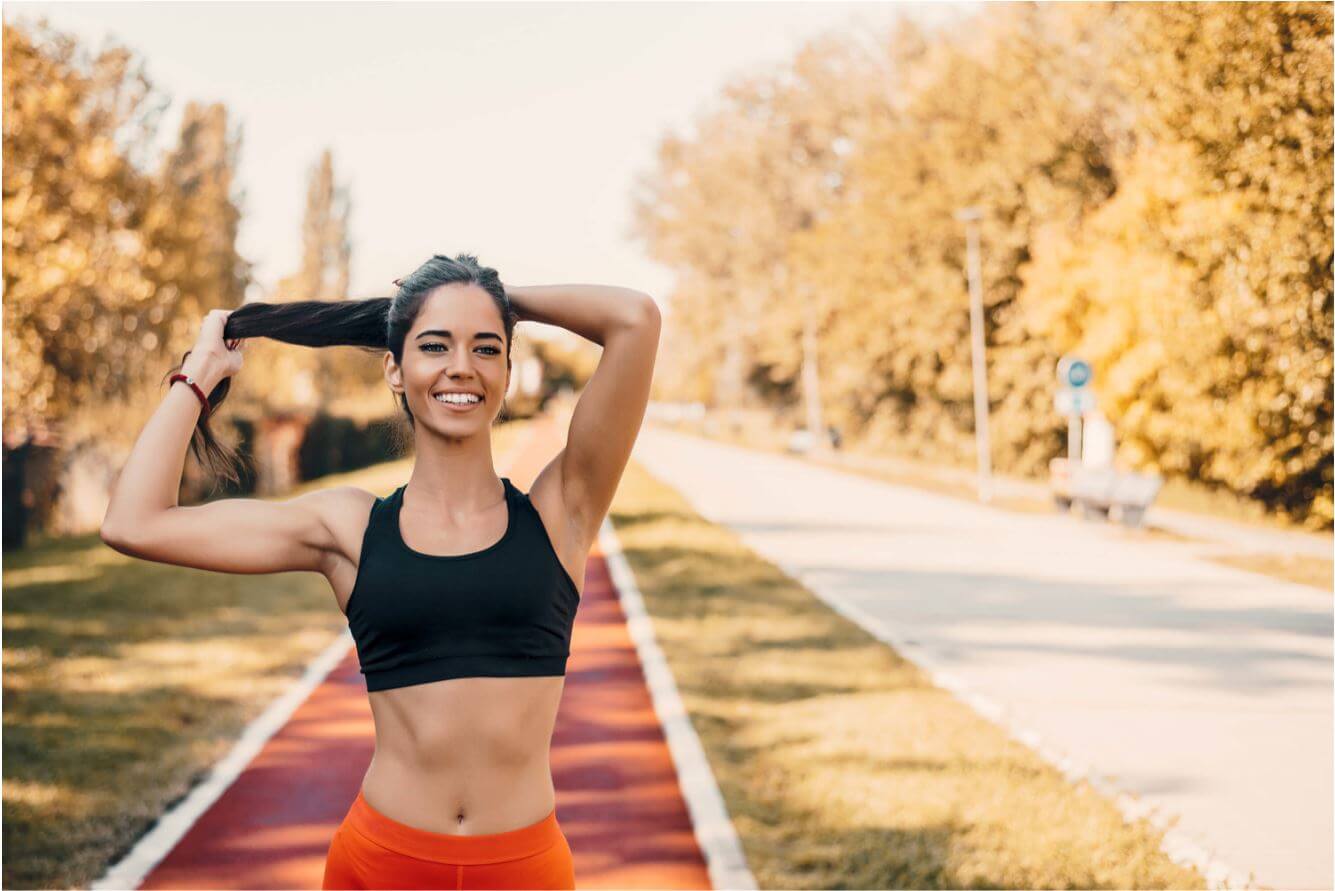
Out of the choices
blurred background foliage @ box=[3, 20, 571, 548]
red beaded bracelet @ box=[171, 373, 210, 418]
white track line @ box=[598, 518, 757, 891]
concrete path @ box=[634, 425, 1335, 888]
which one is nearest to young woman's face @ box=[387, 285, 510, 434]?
red beaded bracelet @ box=[171, 373, 210, 418]

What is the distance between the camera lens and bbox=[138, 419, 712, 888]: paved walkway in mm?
5684

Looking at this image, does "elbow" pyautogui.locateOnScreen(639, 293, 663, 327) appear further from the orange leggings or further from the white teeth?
the orange leggings

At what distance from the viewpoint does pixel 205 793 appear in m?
6.68

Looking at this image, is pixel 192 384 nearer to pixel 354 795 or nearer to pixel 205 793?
pixel 354 795

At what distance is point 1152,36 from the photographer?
759 centimetres

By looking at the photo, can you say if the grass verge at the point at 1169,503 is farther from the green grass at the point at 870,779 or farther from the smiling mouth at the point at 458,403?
the smiling mouth at the point at 458,403

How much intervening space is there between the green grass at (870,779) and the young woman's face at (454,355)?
11.8 ft

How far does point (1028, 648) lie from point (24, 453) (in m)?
14.5

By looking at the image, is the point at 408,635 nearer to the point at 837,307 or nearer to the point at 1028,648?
the point at 1028,648

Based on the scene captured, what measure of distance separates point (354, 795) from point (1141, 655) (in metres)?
6.31

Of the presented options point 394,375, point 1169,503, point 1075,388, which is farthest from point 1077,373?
point 394,375

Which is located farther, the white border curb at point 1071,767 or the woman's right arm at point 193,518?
the white border curb at point 1071,767

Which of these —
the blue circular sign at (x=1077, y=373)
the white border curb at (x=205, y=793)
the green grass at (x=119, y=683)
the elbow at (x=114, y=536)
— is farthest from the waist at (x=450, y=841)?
the blue circular sign at (x=1077, y=373)

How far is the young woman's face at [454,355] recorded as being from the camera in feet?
8.28
